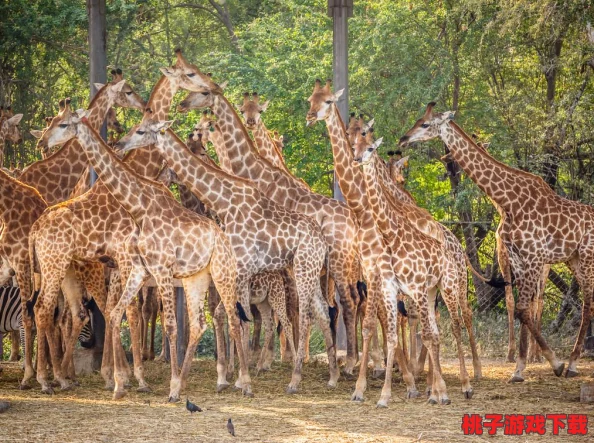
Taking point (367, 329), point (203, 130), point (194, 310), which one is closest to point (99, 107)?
point (203, 130)

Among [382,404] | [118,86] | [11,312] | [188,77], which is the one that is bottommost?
[382,404]

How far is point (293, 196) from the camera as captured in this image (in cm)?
1284

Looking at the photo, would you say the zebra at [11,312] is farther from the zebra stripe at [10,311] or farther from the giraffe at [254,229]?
the giraffe at [254,229]

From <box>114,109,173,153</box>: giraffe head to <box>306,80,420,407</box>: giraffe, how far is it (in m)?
1.66

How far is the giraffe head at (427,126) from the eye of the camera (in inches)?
495

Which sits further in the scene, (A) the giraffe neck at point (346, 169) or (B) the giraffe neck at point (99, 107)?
(B) the giraffe neck at point (99, 107)

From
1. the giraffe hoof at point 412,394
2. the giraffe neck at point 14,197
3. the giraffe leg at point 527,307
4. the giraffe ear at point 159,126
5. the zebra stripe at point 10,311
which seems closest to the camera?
the giraffe hoof at point 412,394

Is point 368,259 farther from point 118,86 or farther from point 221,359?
point 118,86

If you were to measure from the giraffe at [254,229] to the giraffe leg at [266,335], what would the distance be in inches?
60.2

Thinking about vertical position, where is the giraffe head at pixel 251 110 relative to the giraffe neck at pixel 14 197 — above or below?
above

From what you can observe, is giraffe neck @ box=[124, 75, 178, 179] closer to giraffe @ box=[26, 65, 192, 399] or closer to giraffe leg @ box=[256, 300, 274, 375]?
giraffe @ box=[26, 65, 192, 399]

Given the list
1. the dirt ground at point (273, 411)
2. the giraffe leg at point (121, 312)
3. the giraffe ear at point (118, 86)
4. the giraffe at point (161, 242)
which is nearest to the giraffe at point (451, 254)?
the dirt ground at point (273, 411)

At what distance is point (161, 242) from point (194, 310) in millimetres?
810

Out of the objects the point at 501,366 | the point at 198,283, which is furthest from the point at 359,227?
the point at 501,366
